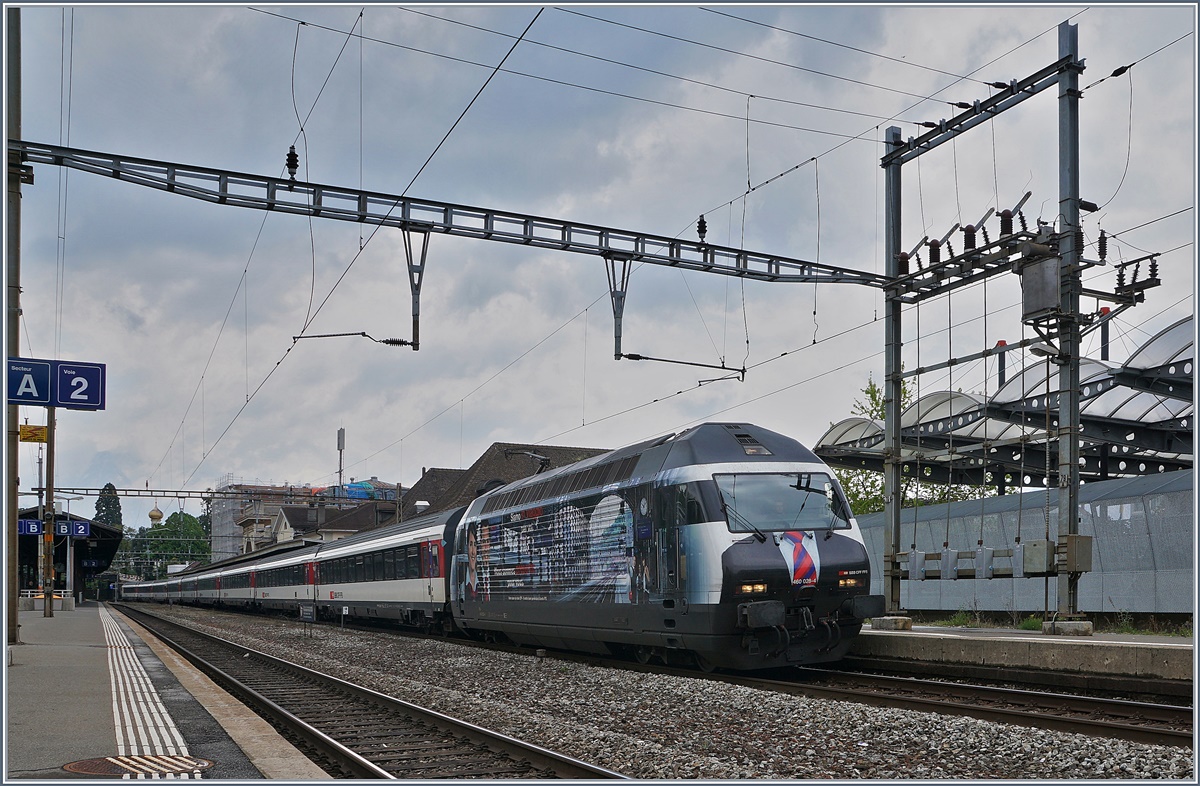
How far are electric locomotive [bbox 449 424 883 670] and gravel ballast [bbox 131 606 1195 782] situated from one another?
797 mm

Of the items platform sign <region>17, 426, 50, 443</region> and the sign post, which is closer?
the sign post

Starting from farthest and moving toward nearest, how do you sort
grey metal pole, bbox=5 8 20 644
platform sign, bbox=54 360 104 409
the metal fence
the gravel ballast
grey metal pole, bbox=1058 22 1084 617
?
the metal fence
grey metal pole, bbox=5 8 20 644
grey metal pole, bbox=1058 22 1084 617
platform sign, bbox=54 360 104 409
the gravel ballast

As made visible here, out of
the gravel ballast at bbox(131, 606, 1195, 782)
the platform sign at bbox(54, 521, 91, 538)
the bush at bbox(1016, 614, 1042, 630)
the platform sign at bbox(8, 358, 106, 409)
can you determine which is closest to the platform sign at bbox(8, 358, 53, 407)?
the platform sign at bbox(8, 358, 106, 409)

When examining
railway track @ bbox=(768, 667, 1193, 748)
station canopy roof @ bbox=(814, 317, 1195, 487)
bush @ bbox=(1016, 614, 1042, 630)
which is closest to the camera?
railway track @ bbox=(768, 667, 1193, 748)

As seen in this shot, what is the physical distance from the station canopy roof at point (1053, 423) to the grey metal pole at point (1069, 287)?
93 cm

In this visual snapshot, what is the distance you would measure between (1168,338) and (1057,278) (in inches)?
247

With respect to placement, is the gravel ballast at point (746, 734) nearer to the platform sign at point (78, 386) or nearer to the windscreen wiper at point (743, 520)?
the windscreen wiper at point (743, 520)

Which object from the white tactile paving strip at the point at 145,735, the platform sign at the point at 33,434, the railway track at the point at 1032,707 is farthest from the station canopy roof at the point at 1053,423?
the platform sign at the point at 33,434

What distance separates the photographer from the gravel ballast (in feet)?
27.5

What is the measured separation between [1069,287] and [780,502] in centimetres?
606

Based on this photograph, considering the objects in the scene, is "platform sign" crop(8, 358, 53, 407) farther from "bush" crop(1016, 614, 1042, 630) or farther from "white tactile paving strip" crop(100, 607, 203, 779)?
"bush" crop(1016, 614, 1042, 630)

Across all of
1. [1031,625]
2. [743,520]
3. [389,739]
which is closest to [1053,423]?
[1031,625]

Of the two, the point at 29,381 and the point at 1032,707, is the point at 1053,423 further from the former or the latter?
the point at 29,381

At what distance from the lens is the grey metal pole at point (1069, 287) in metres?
16.6
